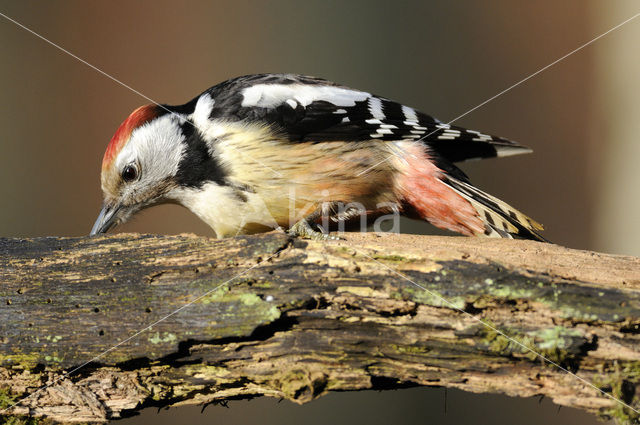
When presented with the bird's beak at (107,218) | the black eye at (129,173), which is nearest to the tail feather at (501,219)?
the black eye at (129,173)

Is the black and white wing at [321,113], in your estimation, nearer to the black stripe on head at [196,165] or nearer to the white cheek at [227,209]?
the black stripe on head at [196,165]

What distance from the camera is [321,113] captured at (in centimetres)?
238

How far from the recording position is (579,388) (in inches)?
58.0

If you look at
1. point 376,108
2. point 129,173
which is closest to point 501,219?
point 376,108

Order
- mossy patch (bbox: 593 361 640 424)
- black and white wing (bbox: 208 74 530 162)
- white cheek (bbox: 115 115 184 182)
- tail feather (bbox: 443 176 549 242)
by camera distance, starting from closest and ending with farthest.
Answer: mossy patch (bbox: 593 361 640 424), tail feather (bbox: 443 176 549 242), black and white wing (bbox: 208 74 530 162), white cheek (bbox: 115 115 184 182)

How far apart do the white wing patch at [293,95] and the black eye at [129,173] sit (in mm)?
585

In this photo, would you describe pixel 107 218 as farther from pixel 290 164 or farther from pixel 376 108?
pixel 376 108

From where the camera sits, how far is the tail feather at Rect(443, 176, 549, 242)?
2205 millimetres

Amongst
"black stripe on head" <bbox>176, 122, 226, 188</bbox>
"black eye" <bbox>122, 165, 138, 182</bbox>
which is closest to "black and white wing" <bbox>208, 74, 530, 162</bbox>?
"black stripe on head" <bbox>176, 122, 226, 188</bbox>

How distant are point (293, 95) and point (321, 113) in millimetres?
157

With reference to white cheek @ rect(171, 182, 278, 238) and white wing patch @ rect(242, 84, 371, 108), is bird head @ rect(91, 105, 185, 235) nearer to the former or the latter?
white cheek @ rect(171, 182, 278, 238)

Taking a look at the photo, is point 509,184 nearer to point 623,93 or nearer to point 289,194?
point 623,93

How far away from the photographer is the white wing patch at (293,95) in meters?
2.35

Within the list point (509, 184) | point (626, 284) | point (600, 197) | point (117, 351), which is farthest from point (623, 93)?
point (117, 351)
